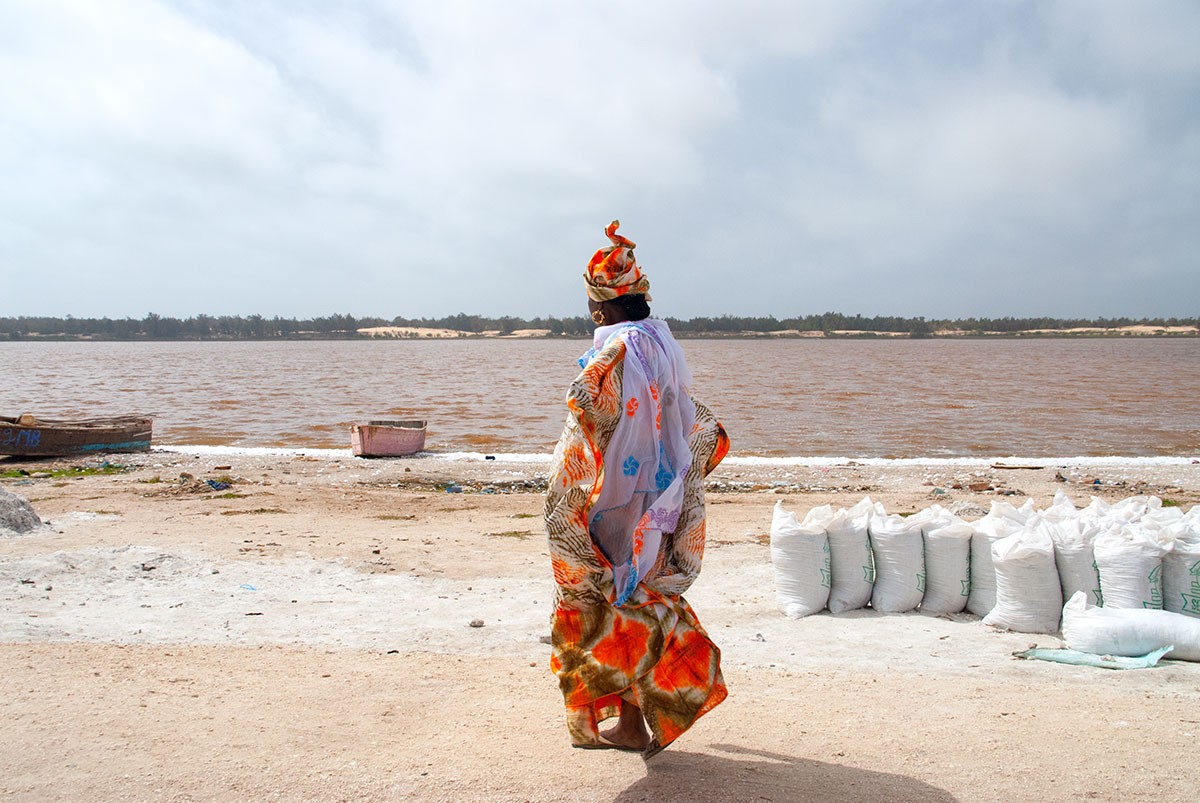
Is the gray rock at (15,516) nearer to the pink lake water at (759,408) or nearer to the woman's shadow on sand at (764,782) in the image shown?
the woman's shadow on sand at (764,782)

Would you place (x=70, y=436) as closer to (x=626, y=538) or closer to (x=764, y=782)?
(x=626, y=538)

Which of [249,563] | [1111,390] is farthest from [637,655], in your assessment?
[1111,390]

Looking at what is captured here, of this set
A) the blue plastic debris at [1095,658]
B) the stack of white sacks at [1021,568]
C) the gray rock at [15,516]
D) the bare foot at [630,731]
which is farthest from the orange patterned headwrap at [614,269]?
the gray rock at [15,516]

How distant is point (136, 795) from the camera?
2.85 metres

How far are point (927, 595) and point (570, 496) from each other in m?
3.05

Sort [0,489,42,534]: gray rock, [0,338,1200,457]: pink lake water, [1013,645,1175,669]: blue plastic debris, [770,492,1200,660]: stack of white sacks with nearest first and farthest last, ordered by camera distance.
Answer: [1013,645,1175,669]: blue plastic debris < [770,492,1200,660]: stack of white sacks < [0,489,42,534]: gray rock < [0,338,1200,457]: pink lake water

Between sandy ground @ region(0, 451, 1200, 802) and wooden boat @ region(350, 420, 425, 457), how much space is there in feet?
26.8

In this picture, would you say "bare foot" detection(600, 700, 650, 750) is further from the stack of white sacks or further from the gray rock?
the gray rock

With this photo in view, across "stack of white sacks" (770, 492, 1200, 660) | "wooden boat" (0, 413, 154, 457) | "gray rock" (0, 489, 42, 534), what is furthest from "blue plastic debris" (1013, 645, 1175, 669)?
"wooden boat" (0, 413, 154, 457)

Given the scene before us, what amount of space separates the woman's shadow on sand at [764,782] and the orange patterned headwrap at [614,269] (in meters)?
1.59

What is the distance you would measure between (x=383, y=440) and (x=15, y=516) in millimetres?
8619

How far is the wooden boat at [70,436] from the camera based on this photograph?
1451 centimetres

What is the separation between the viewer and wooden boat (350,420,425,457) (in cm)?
1545

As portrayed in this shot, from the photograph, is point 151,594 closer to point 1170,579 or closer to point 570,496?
point 570,496
